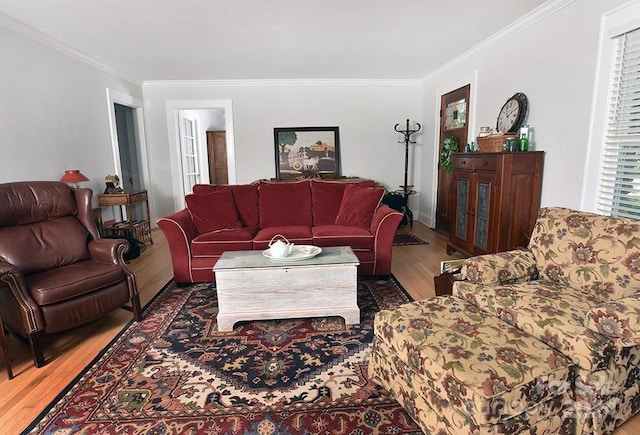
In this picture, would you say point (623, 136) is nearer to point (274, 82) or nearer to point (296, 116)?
point (296, 116)

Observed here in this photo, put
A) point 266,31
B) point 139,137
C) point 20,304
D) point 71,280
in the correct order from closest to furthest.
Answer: point 20,304
point 71,280
point 266,31
point 139,137

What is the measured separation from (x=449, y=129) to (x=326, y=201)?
2.42 meters

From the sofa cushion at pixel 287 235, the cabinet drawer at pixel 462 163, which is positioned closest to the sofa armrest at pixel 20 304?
the sofa cushion at pixel 287 235

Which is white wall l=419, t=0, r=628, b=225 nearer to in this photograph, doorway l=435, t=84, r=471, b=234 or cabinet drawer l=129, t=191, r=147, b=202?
doorway l=435, t=84, r=471, b=234

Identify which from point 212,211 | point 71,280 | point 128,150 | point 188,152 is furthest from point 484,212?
point 128,150

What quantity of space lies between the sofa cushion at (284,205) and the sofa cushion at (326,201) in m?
0.07

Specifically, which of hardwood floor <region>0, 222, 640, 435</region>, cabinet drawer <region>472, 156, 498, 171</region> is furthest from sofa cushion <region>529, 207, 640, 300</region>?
cabinet drawer <region>472, 156, 498, 171</region>

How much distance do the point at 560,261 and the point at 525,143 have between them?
157cm

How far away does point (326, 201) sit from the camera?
3.87 meters

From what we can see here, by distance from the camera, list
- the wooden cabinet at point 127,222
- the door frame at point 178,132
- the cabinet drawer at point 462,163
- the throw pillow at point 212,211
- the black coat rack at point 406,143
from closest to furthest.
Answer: the throw pillow at point 212,211 < the cabinet drawer at point 462,163 < the wooden cabinet at point 127,222 < the door frame at point 178,132 < the black coat rack at point 406,143

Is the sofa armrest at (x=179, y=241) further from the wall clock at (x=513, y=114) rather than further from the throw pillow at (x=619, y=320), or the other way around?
the wall clock at (x=513, y=114)

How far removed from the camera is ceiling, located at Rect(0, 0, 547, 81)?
2.86 meters

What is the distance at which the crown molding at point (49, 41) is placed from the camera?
3.04 m

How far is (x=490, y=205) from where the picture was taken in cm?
326
